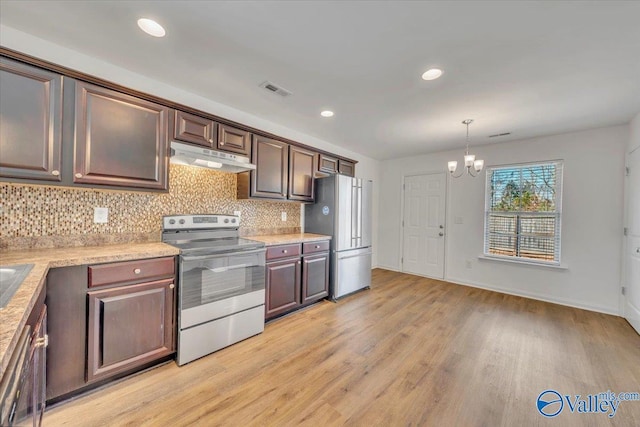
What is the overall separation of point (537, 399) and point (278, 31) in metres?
3.10

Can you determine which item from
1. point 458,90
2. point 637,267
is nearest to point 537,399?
point 637,267

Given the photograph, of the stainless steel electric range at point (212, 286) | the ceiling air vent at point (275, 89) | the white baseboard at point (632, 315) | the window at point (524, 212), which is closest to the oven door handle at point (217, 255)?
the stainless steel electric range at point (212, 286)

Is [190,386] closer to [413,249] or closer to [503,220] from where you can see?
[413,249]

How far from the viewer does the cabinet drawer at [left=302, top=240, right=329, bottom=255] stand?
317 cm

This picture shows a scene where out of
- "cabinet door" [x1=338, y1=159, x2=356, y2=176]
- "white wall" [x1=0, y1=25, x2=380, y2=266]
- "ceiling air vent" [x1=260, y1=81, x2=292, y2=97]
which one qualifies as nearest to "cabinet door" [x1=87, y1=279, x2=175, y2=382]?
"white wall" [x1=0, y1=25, x2=380, y2=266]

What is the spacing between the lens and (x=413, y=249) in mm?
5156

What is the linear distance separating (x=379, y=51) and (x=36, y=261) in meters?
2.61

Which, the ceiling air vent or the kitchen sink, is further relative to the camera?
the ceiling air vent

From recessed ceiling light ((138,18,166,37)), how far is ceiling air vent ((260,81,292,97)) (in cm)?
86

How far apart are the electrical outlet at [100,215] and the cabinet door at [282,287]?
1.48 meters

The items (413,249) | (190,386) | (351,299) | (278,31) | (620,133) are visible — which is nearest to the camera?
(278,31)

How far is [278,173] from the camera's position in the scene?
3150 mm

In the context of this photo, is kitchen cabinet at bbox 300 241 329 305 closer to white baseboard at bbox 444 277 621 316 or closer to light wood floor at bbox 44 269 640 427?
light wood floor at bbox 44 269 640 427

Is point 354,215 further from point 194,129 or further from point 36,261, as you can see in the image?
point 36,261
